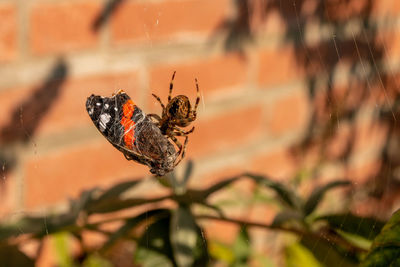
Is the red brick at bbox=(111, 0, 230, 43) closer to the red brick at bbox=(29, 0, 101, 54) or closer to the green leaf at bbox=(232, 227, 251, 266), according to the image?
the red brick at bbox=(29, 0, 101, 54)

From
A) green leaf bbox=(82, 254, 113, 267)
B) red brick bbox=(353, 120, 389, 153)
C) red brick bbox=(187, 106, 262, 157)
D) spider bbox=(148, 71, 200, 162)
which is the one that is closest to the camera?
spider bbox=(148, 71, 200, 162)

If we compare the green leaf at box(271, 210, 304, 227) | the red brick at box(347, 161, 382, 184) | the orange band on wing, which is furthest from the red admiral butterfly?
the red brick at box(347, 161, 382, 184)

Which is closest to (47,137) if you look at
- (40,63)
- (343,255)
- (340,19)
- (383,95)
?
(40,63)

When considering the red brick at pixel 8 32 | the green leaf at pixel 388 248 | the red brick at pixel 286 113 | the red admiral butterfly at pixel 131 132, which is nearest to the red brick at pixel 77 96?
the red brick at pixel 8 32

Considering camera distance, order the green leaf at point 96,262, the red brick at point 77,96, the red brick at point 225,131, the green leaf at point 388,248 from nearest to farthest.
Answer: the green leaf at point 388,248 → the green leaf at point 96,262 → the red brick at point 77,96 → the red brick at point 225,131

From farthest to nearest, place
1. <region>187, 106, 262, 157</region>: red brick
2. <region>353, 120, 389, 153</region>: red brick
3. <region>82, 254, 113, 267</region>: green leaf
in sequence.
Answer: <region>353, 120, 389, 153</region>: red brick < <region>187, 106, 262, 157</region>: red brick < <region>82, 254, 113, 267</region>: green leaf

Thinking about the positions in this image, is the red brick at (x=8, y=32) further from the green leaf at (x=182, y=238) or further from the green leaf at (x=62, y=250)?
the green leaf at (x=182, y=238)
